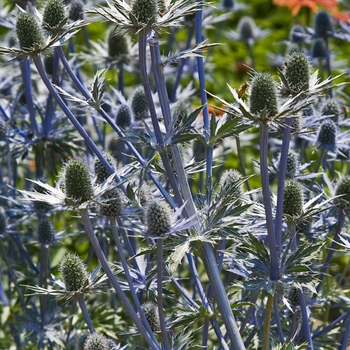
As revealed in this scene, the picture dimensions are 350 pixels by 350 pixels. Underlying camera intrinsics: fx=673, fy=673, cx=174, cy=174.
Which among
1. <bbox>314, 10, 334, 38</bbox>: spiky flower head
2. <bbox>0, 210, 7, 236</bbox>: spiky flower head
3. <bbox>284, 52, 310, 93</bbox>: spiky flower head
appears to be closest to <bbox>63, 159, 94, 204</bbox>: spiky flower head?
<bbox>284, 52, 310, 93</bbox>: spiky flower head

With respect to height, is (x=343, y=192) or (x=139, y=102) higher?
(x=139, y=102)

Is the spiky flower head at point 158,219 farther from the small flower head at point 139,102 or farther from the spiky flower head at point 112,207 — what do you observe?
the small flower head at point 139,102

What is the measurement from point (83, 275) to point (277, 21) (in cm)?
621

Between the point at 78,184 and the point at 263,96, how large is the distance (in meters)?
0.59

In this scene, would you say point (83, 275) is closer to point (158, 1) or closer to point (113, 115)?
point (158, 1)

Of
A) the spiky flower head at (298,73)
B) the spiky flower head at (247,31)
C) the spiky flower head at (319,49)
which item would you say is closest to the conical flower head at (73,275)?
the spiky flower head at (298,73)

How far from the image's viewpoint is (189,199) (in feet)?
6.86

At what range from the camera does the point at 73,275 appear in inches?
87.4

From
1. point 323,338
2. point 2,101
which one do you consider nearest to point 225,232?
point 323,338

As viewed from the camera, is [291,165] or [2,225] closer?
[291,165]

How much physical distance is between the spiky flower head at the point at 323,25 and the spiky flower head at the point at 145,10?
7.30 ft

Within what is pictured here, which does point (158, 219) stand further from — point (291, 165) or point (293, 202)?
point (291, 165)

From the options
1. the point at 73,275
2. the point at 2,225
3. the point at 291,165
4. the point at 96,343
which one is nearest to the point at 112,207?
the point at 73,275

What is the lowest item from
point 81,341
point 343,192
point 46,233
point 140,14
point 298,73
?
point 81,341
